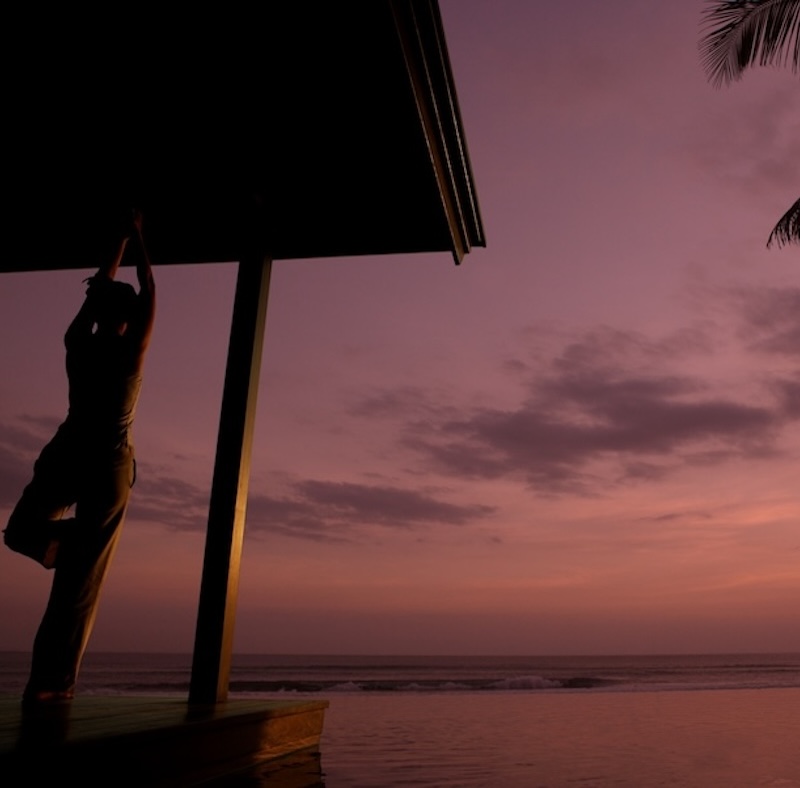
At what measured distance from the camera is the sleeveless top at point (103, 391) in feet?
11.2

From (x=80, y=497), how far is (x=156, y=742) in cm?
127

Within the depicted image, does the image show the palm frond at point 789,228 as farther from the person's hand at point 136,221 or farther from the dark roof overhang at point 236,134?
the person's hand at point 136,221

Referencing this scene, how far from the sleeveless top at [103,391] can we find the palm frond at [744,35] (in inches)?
301

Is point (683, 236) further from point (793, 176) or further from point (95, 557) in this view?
point (95, 557)

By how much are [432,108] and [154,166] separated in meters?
1.58

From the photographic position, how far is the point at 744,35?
8.34 m

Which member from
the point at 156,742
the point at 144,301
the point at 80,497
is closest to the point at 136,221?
the point at 144,301

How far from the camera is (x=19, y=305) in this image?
641 centimetres

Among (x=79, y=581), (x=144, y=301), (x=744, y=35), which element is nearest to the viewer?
(x=79, y=581)

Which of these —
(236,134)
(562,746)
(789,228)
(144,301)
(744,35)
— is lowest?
(562,746)

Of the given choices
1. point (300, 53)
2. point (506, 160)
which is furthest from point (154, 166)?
point (506, 160)

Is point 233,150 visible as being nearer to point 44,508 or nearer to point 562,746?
point 44,508

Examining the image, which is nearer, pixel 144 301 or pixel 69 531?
pixel 69 531

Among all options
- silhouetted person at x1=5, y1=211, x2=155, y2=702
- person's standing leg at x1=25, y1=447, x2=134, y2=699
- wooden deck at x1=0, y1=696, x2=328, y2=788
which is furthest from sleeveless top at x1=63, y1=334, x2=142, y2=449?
wooden deck at x1=0, y1=696, x2=328, y2=788
